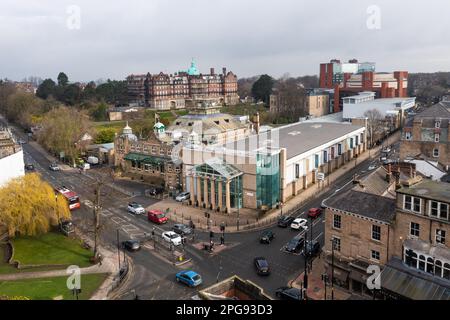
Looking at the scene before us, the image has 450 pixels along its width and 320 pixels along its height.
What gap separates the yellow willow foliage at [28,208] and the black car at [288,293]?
22.8m

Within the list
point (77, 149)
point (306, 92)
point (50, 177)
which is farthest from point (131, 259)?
point (306, 92)

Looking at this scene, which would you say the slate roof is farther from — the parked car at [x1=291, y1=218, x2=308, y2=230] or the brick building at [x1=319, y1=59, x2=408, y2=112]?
the brick building at [x1=319, y1=59, x2=408, y2=112]

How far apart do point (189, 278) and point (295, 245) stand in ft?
33.9

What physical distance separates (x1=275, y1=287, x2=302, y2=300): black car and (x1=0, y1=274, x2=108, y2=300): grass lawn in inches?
529

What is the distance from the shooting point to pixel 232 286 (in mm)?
19406

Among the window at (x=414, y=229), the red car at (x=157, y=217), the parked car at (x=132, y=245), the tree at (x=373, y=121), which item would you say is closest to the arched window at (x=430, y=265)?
the window at (x=414, y=229)

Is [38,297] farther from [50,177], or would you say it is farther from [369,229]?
[50,177]

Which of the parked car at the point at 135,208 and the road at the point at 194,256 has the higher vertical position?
the parked car at the point at 135,208

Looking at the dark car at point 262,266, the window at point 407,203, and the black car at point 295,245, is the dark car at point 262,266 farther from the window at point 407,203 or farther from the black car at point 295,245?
the window at point 407,203

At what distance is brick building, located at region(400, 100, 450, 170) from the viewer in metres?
51.6

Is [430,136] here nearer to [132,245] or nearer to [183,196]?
[183,196]

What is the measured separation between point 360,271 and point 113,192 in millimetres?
36250

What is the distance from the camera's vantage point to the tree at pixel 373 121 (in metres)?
79.7

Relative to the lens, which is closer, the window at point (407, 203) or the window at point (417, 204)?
the window at point (417, 204)
